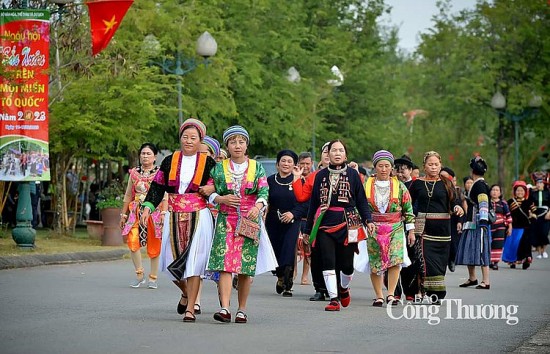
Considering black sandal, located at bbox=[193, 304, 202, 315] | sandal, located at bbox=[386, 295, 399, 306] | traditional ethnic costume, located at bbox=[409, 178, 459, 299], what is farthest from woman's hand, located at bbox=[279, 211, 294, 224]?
black sandal, located at bbox=[193, 304, 202, 315]

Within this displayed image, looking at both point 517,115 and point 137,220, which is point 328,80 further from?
point 137,220

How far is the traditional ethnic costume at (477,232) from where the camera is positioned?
18.7 m

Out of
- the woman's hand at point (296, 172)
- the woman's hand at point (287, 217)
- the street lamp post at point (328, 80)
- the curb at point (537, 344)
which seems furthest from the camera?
the street lamp post at point (328, 80)

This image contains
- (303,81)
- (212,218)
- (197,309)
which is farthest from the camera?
(303,81)

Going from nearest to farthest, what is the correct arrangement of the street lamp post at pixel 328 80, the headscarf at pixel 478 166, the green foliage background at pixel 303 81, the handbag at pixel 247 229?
1. the handbag at pixel 247 229
2. the headscarf at pixel 478 166
3. the green foliage background at pixel 303 81
4. the street lamp post at pixel 328 80

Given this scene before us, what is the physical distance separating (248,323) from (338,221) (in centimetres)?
222

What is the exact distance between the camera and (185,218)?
12.3m

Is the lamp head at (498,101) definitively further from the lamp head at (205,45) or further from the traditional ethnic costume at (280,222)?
the traditional ethnic costume at (280,222)

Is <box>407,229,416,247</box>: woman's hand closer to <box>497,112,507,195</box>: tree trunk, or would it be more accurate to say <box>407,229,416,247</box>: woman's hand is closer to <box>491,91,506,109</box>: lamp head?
<box>491,91,506,109</box>: lamp head

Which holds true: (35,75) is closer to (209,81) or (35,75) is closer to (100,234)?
(100,234)

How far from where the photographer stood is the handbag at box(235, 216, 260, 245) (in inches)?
484

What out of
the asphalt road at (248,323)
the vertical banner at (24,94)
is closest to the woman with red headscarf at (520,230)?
the asphalt road at (248,323)

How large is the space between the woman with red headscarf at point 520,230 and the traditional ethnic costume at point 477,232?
19.9 feet

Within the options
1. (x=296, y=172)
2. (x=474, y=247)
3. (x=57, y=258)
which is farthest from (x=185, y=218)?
(x=57, y=258)
